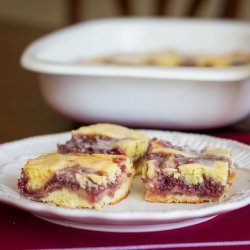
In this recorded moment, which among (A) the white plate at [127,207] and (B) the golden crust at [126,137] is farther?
(B) the golden crust at [126,137]

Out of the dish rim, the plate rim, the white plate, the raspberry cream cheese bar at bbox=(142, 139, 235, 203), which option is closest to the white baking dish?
the dish rim

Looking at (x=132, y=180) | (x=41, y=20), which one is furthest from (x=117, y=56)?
(x=41, y=20)

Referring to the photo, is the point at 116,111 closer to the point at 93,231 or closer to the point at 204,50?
the point at 93,231

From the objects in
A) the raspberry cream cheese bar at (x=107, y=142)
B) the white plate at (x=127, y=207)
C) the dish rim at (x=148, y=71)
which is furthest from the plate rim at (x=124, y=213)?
the dish rim at (x=148, y=71)

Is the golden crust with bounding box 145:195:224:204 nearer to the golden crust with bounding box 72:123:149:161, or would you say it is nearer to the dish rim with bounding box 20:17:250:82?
the golden crust with bounding box 72:123:149:161

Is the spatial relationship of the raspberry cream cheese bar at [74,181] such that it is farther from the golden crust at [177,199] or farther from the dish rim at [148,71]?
the dish rim at [148,71]

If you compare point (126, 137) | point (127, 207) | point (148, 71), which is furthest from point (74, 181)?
point (148, 71)
